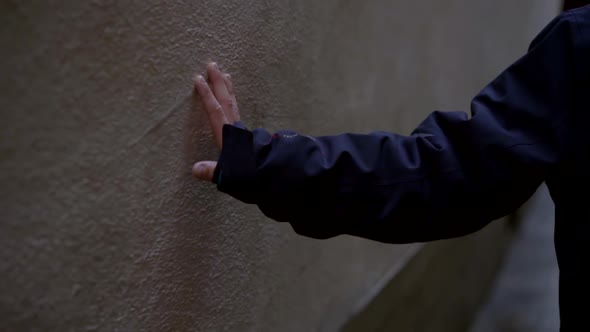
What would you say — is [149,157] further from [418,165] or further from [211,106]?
[418,165]

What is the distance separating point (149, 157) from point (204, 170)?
104 mm

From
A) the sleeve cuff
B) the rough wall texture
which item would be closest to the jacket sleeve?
the sleeve cuff

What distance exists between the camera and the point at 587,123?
3.55 ft

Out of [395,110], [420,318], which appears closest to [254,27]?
[395,110]

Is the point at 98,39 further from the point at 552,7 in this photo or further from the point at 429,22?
the point at 552,7

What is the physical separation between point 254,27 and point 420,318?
203 centimetres

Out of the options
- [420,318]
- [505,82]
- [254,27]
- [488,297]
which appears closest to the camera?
[505,82]

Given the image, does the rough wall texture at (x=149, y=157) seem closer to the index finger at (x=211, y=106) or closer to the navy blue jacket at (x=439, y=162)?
the index finger at (x=211, y=106)

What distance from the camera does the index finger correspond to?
1143 millimetres

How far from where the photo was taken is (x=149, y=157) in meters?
1.07

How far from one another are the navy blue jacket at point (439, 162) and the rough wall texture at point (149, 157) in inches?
6.1

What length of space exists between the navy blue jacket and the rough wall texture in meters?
0.16

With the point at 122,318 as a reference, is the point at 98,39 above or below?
above

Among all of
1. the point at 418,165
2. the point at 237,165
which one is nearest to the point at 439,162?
the point at 418,165
